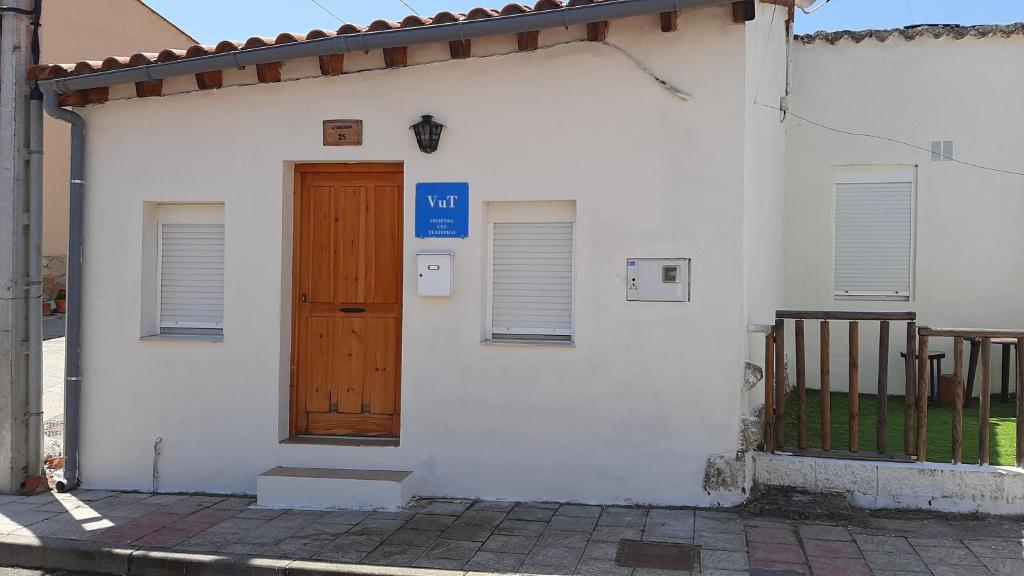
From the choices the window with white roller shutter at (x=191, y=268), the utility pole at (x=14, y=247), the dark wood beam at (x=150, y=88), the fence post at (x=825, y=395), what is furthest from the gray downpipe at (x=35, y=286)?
the fence post at (x=825, y=395)

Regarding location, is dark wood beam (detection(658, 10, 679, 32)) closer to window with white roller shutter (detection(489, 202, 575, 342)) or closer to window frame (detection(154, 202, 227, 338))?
window with white roller shutter (detection(489, 202, 575, 342))

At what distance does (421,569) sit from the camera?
5113 millimetres

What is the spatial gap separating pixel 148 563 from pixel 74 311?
278 cm

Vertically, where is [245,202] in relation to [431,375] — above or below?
above

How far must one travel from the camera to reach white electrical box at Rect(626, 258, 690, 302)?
20.8ft

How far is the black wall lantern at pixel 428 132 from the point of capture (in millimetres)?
6629

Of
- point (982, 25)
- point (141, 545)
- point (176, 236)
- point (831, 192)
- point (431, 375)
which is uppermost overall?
point (982, 25)

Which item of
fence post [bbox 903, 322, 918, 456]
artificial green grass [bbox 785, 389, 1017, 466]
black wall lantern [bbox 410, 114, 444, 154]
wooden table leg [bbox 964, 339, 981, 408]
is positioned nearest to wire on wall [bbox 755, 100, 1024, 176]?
wooden table leg [bbox 964, 339, 981, 408]

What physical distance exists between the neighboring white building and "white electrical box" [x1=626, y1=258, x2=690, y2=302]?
0.02 m

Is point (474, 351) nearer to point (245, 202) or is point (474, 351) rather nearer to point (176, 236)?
point (245, 202)

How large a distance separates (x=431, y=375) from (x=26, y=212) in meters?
3.83

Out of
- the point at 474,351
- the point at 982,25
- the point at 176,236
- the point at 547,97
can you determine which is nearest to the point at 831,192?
the point at 982,25

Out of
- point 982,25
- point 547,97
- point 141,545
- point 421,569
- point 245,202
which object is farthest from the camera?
point 982,25

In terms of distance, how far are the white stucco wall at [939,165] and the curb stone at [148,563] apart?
664 centimetres
